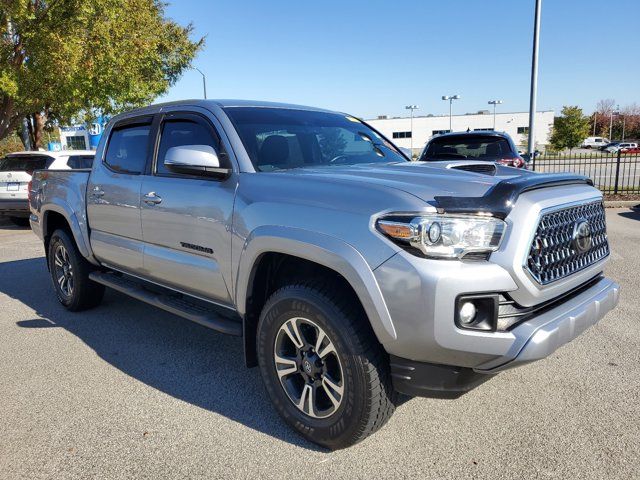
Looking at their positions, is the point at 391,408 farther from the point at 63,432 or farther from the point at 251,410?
the point at 63,432

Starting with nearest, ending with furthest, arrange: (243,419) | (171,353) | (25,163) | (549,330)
Result: (549,330) < (243,419) < (171,353) < (25,163)

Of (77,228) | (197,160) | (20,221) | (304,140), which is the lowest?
(20,221)

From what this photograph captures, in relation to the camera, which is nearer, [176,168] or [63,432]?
[63,432]

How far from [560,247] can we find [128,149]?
137 inches

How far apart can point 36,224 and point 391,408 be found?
16.3 feet

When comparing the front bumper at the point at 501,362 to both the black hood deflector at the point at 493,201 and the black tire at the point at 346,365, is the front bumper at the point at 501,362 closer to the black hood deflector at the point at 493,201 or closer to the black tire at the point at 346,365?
the black tire at the point at 346,365

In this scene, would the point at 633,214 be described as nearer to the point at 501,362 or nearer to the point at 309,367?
the point at 501,362

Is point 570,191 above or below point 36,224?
above

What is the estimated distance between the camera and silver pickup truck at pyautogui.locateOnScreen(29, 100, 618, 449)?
2.26 meters

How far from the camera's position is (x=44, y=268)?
7574 mm

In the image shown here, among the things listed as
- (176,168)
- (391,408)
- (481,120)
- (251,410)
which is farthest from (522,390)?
(481,120)

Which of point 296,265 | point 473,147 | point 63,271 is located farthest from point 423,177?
point 473,147

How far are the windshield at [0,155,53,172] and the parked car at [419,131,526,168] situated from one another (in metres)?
8.18

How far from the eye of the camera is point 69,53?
12094 millimetres
